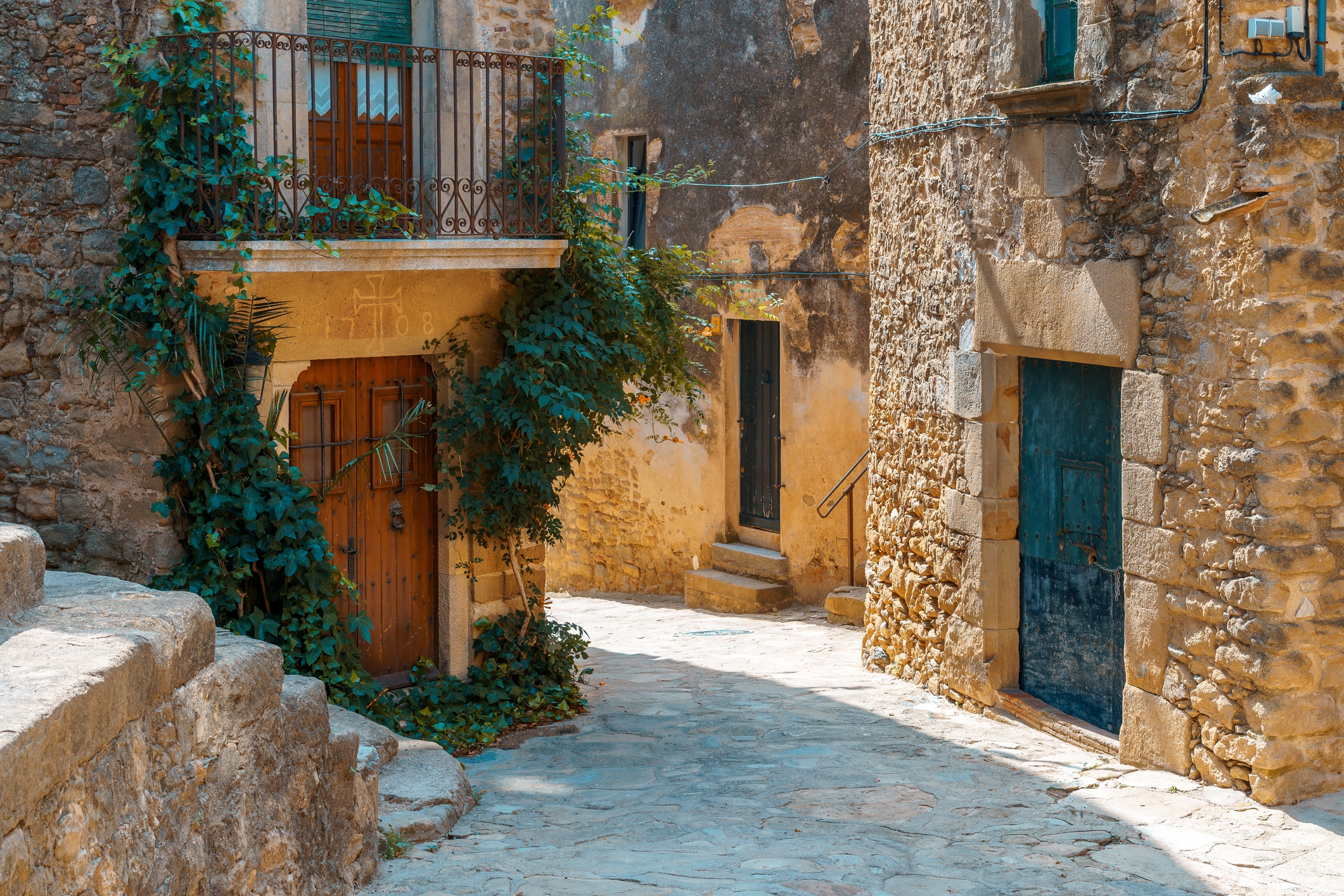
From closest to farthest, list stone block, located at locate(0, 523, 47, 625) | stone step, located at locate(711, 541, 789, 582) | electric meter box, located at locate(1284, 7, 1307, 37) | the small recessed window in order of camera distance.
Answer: stone block, located at locate(0, 523, 47, 625), electric meter box, located at locate(1284, 7, 1307, 37), stone step, located at locate(711, 541, 789, 582), the small recessed window

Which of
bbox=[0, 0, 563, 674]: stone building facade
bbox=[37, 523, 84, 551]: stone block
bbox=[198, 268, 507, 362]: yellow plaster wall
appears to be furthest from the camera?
bbox=[198, 268, 507, 362]: yellow plaster wall

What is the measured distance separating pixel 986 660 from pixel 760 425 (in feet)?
17.3

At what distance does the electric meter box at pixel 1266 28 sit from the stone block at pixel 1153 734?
2756 mm

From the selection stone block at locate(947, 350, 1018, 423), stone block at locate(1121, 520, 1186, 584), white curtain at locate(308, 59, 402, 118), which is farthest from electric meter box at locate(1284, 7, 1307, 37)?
white curtain at locate(308, 59, 402, 118)

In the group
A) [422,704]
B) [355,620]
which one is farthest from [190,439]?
[422,704]

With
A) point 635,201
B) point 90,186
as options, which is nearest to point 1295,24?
point 90,186

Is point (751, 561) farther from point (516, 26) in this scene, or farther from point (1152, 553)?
point (1152, 553)

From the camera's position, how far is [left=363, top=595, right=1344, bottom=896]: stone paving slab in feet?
14.6

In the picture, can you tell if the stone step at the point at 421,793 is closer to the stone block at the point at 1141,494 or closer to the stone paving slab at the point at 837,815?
the stone paving slab at the point at 837,815

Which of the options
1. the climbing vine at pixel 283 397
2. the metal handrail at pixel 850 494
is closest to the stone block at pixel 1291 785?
the climbing vine at pixel 283 397

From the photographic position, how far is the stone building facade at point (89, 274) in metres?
5.88

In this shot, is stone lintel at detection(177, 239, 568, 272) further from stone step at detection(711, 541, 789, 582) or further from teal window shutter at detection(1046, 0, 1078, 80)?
stone step at detection(711, 541, 789, 582)

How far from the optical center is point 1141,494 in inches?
225

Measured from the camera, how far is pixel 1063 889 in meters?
4.42
